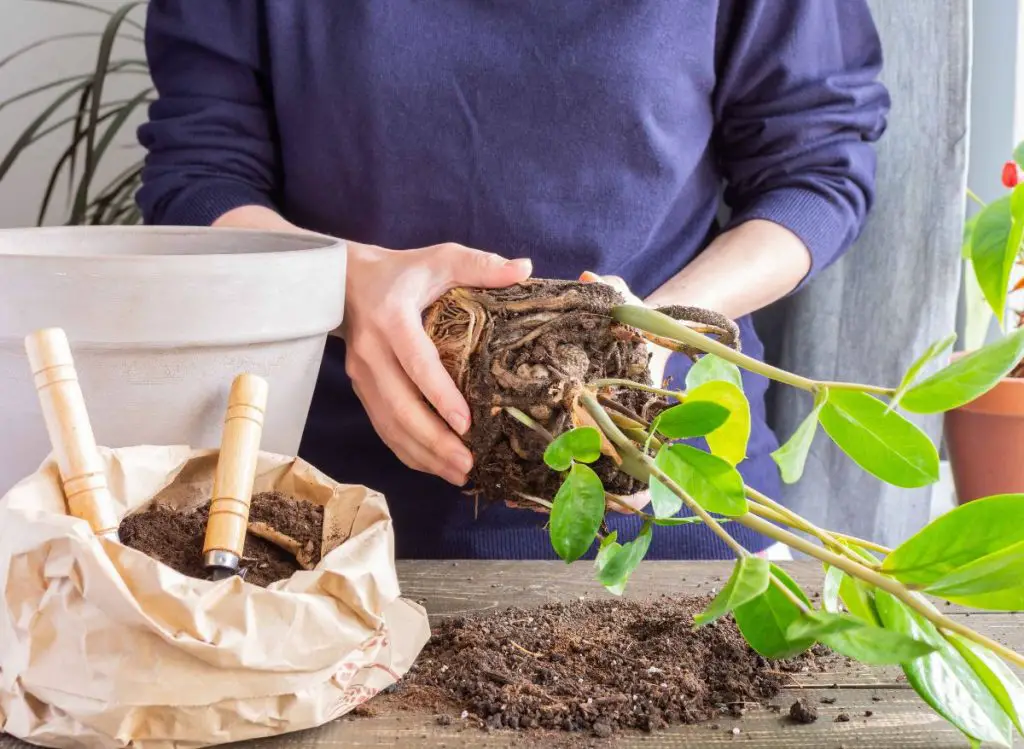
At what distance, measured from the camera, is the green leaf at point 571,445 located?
585 mm

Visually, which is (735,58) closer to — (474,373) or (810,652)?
(474,373)

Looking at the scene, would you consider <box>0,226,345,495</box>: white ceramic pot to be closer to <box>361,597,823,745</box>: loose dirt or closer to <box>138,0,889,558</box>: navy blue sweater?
<box>361,597,823,745</box>: loose dirt

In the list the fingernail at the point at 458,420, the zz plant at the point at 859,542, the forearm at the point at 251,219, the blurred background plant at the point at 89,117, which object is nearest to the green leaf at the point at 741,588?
the zz plant at the point at 859,542

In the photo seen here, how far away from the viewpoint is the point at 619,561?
0.58m

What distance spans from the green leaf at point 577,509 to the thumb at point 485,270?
0.58 ft

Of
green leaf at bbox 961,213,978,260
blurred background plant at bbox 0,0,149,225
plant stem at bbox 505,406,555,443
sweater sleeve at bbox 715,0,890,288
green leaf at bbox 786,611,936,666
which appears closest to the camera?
green leaf at bbox 786,611,936,666

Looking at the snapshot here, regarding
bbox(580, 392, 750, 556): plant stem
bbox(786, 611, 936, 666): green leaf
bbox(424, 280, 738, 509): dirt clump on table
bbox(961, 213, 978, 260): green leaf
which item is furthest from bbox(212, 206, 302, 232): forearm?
bbox(961, 213, 978, 260): green leaf

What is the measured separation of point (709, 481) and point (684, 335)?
13 centimetres

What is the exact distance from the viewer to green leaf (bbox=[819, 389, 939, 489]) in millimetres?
553

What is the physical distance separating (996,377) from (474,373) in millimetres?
333

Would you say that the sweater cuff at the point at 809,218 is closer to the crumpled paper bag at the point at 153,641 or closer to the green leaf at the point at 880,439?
the green leaf at the point at 880,439

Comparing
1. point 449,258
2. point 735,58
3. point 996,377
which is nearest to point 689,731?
point 996,377

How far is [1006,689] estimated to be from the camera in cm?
50

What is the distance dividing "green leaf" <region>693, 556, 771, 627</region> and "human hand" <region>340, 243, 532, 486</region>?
0.25 meters
